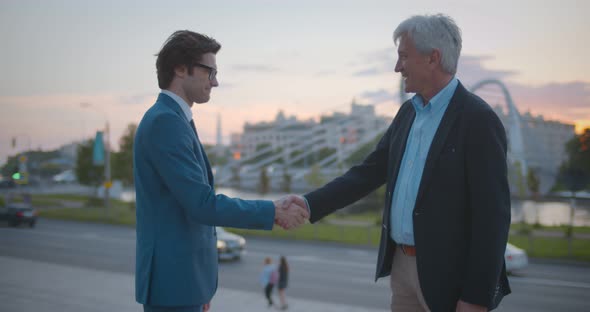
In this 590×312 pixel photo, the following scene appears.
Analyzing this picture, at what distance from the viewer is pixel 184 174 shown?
2316 mm

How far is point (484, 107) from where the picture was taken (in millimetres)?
2475

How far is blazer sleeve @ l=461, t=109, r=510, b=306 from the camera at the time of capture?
2.32 metres

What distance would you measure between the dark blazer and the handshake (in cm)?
68

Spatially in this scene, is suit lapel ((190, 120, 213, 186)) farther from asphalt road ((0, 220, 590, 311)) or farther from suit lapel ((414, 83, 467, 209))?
asphalt road ((0, 220, 590, 311))

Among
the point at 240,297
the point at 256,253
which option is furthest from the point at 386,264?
the point at 256,253

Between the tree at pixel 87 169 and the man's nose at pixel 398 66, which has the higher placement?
the man's nose at pixel 398 66

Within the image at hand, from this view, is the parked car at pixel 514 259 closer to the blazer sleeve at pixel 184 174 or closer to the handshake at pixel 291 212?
the handshake at pixel 291 212

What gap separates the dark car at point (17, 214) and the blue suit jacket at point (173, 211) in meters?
32.4

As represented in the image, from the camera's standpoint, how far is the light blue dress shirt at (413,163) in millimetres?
2607

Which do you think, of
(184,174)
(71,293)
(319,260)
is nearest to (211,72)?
(184,174)

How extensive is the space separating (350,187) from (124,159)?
45.9m

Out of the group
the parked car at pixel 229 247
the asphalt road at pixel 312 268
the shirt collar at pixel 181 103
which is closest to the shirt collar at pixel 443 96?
the shirt collar at pixel 181 103

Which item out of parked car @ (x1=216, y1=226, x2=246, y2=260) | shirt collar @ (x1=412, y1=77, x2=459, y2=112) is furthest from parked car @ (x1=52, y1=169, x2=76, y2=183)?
shirt collar @ (x1=412, y1=77, x2=459, y2=112)

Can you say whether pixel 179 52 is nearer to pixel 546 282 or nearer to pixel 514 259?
pixel 546 282
